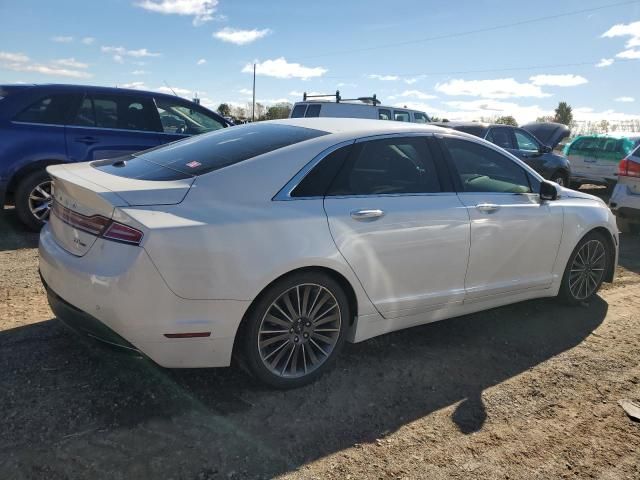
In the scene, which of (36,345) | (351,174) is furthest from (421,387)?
(36,345)

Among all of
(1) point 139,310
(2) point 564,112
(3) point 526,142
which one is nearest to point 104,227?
(1) point 139,310

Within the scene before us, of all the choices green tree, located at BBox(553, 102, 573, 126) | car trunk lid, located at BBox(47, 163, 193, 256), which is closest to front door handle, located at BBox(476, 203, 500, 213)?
car trunk lid, located at BBox(47, 163, 193, 256)

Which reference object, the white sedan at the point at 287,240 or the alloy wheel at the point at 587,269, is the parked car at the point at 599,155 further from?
the white sedan at the point at 287,240

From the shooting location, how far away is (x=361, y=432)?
9.43 feet

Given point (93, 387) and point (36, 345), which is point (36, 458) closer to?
point (93, 387)

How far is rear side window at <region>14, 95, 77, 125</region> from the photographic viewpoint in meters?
6.25

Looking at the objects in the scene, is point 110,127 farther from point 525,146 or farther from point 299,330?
point 525,146

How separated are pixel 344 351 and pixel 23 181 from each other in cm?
454

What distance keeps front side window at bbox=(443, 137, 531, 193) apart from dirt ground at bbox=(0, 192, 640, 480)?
119 centimetres

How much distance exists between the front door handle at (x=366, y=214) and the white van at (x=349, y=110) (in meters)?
10.7

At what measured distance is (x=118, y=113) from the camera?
22.9 ft

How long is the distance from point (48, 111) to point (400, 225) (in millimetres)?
4970

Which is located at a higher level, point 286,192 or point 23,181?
point 286,192

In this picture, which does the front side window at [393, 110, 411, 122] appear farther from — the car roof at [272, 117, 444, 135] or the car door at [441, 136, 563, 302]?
the car roof at [272, 117, 444, 135]
